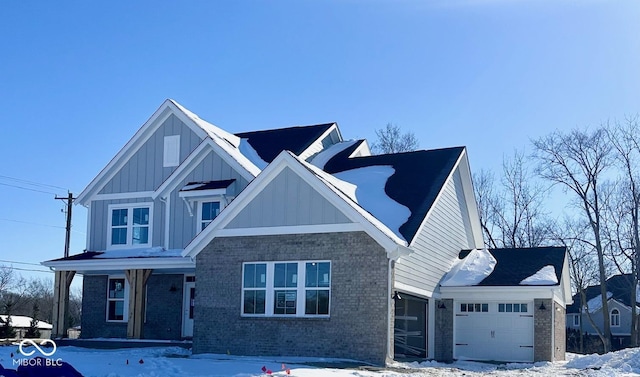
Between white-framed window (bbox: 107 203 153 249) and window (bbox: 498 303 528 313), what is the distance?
1186 centimetres

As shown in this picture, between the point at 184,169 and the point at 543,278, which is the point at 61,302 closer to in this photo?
the point at 184,169

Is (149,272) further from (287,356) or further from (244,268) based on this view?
(287,356)

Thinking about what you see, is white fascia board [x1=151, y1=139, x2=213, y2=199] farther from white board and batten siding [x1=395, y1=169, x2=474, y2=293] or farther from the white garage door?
the white garage door

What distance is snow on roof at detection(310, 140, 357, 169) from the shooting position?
27022mm

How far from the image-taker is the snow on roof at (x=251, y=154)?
1014 inches

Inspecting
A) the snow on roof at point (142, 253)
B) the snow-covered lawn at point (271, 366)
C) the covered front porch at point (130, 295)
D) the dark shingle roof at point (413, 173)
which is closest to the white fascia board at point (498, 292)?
the snow-covered lawn at point (271, 366)

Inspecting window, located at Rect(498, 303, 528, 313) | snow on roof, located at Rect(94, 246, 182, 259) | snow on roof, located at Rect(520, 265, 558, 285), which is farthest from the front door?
snow on roof, located at Rect(520, 265, 558, 285)

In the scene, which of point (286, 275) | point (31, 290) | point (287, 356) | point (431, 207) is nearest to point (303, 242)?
point (286, 275)

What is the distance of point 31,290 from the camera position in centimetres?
10831

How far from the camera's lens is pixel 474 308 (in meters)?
24.3

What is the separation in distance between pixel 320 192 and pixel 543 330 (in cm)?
871

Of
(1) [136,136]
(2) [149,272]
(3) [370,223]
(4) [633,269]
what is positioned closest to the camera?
(3) [370,223]

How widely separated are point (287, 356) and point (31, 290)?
322ft

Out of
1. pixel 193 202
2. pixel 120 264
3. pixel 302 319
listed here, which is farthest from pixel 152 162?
pixel 302 319
